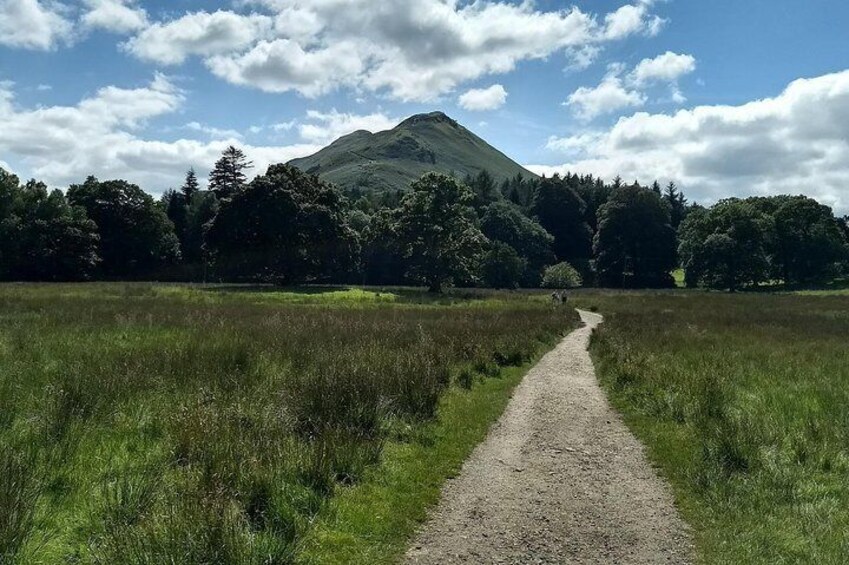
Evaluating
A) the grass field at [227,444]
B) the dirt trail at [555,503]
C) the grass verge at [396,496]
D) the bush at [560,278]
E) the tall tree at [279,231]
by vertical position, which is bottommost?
the dirt trail at [555,503]

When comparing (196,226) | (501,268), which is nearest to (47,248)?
(196,226)

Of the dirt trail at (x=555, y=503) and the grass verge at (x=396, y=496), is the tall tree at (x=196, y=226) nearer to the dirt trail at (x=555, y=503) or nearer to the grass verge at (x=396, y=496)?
the grass verge at (x=396, y=496)

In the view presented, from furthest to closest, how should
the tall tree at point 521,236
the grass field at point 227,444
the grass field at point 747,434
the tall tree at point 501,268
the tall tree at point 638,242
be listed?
the tall tree at point 521,236 → the tall tree at point 638,242 → the tall tree at point 501,268 → the grass field at point 747,434 → the grass field at point 227,444

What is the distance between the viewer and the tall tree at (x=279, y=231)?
60.3 meters

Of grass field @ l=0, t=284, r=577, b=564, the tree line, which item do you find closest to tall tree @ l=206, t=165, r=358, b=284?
the tree line

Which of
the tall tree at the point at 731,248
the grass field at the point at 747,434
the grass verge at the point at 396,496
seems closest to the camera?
the grass verge at the point at 396,496

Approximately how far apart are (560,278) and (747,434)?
8748cm

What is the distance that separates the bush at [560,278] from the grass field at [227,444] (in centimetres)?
7987

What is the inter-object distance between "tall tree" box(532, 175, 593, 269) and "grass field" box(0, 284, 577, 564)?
108 metres

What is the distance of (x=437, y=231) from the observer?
59219mm

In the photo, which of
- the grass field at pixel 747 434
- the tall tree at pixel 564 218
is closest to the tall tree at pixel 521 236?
the tall tree at pixel 564 218

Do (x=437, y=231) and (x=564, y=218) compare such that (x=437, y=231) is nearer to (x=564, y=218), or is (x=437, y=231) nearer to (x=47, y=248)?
(x=47, y=248)

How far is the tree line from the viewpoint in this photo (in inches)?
2394

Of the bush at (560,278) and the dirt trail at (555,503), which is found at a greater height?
the bush at (560,278)
